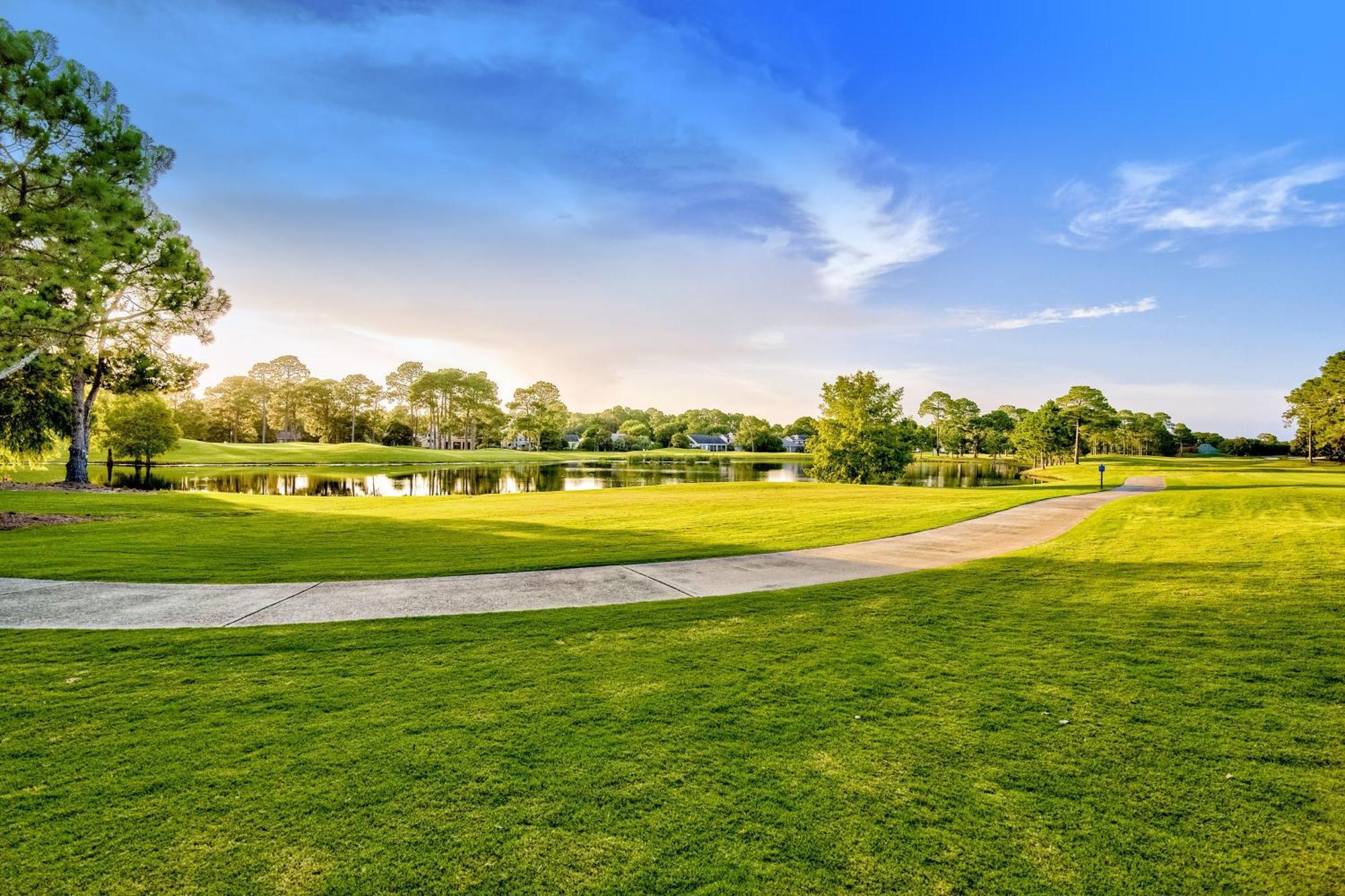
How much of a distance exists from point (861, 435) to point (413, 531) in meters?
36.9

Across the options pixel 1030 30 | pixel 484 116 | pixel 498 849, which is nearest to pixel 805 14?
pixel 1030 30

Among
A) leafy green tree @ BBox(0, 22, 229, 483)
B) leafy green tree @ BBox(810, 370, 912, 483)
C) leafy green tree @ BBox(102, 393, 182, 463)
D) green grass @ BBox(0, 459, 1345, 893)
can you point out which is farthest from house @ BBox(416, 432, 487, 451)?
green grass @ BBox(0, 459, 1345, 893)

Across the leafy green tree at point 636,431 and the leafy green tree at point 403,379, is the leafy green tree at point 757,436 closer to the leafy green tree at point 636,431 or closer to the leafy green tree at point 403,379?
the leafy green tree at point 636,431

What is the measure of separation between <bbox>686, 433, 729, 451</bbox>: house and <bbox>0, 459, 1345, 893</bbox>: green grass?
118 metres

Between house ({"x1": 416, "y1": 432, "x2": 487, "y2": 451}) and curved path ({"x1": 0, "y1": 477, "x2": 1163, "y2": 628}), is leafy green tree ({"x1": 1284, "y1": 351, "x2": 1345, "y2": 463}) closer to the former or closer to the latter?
curved path ({"x1": 0, "y1": 477, "x2": 1163, "y2": 628})

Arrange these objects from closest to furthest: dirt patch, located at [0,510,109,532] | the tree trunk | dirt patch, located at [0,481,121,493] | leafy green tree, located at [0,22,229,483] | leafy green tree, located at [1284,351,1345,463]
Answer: leafy green tree, located at [0,22,229,483], dirt patch, located at [0,510,109,532], dirt patch, located at [0,481,121,493], the tree trunk, leafy green tree, located at [1284,351,1345,463]

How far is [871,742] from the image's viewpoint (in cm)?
328

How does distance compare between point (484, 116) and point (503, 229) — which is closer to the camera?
point (484, 116)

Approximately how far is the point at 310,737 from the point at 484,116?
21.3 meters

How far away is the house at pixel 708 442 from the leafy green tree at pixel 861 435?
78.9 m

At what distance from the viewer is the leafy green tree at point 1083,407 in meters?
66.8

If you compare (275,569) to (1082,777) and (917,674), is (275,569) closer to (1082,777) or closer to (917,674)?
(917,674)

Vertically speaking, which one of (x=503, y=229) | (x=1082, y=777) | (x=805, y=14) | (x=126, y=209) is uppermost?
(x=805, y=14)

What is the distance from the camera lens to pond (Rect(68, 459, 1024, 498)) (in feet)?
106
